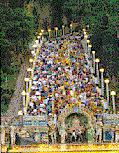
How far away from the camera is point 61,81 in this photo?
48156 millimetres

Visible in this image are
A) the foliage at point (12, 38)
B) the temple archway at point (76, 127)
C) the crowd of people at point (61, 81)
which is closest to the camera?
the temple archway at point (76, 127)

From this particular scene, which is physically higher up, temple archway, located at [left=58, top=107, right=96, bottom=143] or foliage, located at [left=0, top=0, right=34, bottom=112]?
foliage, located at [left=0, top=0, right=34, bottom=112]

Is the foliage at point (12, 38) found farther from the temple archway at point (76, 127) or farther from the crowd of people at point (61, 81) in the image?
the temple archway at point (76, 127)

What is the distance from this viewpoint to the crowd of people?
40125 millimetres

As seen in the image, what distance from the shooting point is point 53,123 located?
34.3m

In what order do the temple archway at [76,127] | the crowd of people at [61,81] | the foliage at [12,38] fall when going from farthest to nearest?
the foliage at [12,38], the crowd of people at [61,81], the temple archway at [76,127]

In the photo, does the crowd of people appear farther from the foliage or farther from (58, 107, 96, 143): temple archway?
the foliage

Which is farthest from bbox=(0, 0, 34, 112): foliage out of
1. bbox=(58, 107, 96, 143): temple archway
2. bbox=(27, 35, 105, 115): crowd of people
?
bbox=(58, 107, 96, 143): temple archway

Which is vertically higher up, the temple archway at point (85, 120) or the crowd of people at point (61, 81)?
the crowd of people at point (61, 81)

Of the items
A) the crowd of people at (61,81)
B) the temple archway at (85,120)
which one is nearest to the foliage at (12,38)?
the crowd of people at (61,81)

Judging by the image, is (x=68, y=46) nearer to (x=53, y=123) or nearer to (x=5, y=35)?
→ (x=5, y=35)

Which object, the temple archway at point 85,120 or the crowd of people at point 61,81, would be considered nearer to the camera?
the temple archway at point 85,120

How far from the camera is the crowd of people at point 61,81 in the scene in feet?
132

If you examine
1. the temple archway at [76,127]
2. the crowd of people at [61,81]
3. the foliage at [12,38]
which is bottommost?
the temple archway at [76,127]
